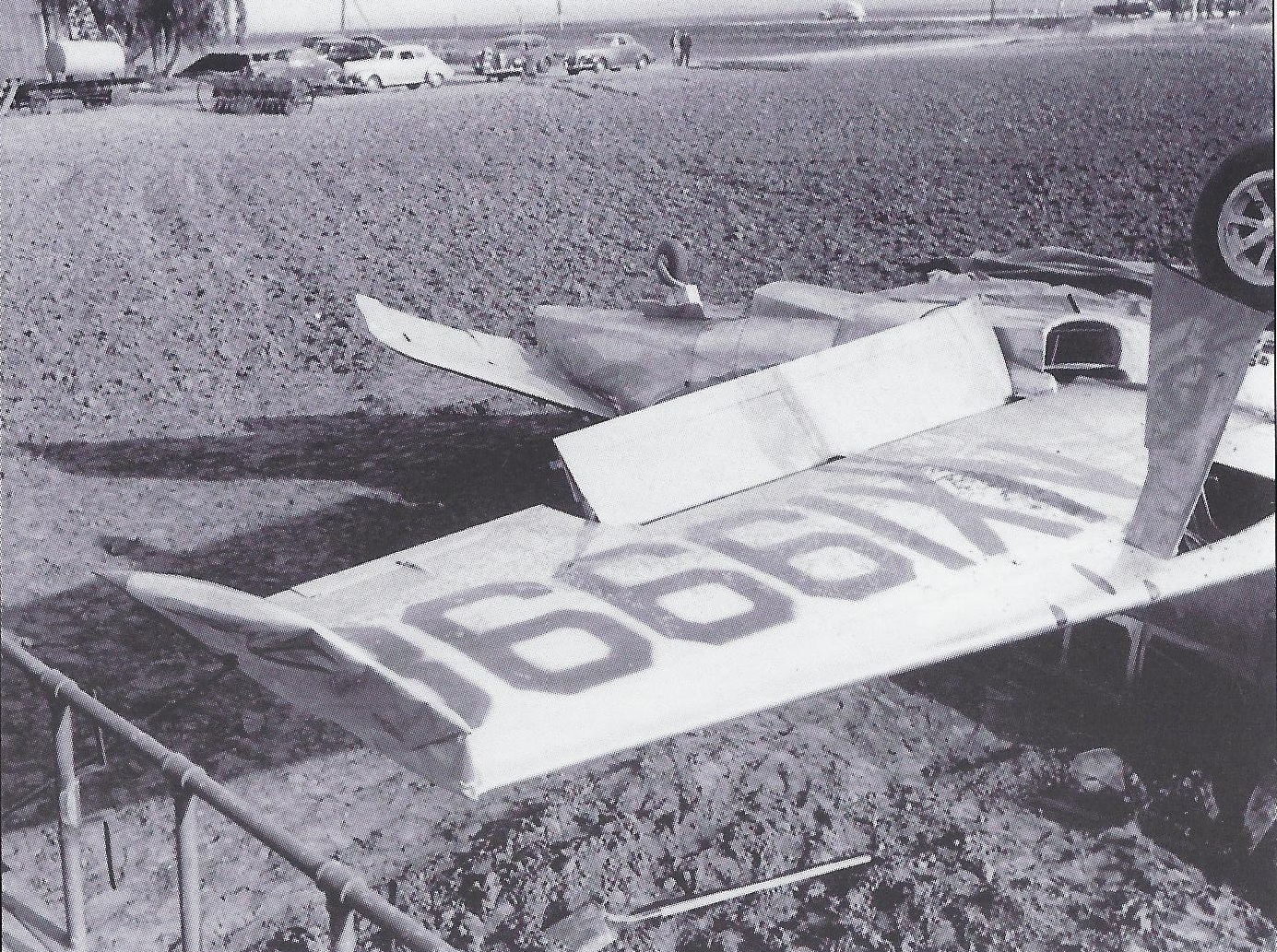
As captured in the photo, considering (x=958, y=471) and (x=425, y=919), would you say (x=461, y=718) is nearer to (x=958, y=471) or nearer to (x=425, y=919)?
(x=425, y=919)

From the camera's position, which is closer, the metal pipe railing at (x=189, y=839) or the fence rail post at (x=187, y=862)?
the metal pipe railing at (x=189, y=839)

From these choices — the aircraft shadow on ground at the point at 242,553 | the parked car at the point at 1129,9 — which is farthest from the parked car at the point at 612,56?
the parked car at the point at 1129,9

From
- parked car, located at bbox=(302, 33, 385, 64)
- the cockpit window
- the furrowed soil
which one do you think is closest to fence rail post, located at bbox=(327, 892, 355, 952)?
the furrowed soil

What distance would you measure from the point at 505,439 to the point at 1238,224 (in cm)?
799

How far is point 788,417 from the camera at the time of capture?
23.3 feet

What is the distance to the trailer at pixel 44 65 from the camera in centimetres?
527

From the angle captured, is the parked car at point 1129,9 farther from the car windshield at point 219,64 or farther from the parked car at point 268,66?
the car windshield at point 219,64

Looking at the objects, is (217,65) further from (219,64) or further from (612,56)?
(612,56)

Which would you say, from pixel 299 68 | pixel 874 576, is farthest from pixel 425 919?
pixel 299 68

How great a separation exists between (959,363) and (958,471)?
123cm

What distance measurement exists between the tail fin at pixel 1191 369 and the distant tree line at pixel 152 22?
831 centimetres

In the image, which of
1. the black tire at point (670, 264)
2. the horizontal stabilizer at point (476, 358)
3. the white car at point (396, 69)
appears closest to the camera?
the horizontal stabilizer at point (476, 358)

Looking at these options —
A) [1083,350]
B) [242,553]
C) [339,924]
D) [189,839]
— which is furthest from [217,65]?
[339,924]

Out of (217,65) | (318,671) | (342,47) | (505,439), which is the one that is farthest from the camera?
(342,47)
